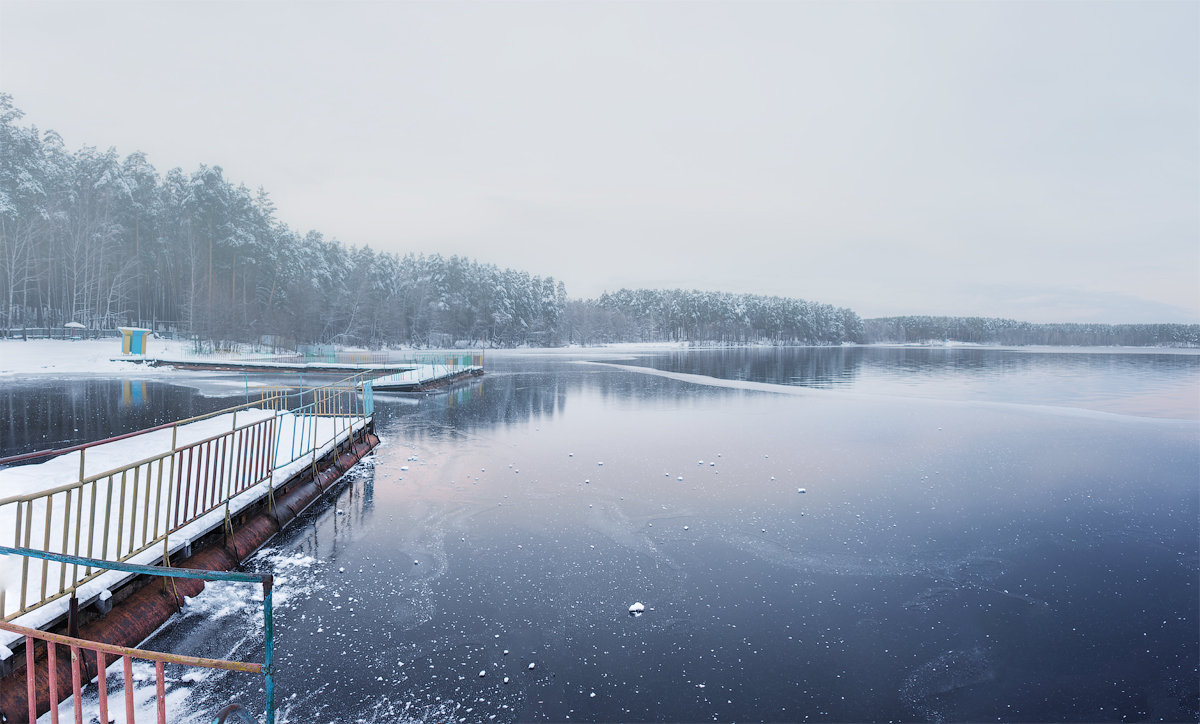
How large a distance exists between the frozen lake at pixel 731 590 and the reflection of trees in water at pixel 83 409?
7.85m

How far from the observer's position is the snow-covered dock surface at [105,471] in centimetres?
489

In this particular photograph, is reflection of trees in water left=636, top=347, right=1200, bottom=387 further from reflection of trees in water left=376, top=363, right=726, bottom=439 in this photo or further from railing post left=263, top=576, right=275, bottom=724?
railing post left=263, top=576, right=275, bottom=724

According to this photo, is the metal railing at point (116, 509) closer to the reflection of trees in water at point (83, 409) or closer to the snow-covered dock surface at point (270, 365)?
the reflection of trees in water at point (83, 409)

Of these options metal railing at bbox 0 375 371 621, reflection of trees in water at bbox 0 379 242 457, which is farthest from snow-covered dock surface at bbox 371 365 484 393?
metal railing at bbox 0 375 371 621

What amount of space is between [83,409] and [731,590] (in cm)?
2265

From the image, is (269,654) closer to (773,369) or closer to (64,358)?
(64,358)

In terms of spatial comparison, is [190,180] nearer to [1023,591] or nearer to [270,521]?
[270,521]

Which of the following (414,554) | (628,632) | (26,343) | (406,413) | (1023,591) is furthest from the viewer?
(26,343)

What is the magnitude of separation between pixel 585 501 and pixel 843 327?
195754 millimetres

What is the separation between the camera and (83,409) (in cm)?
1909

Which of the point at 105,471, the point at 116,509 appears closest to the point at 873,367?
the point at 105,471

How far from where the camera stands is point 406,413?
21.1 m

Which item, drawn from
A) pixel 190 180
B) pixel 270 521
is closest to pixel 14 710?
pixel 270 521

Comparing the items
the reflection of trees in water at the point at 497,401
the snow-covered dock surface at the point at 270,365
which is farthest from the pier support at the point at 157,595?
the snow-covered dock surface at the point at 270,365
